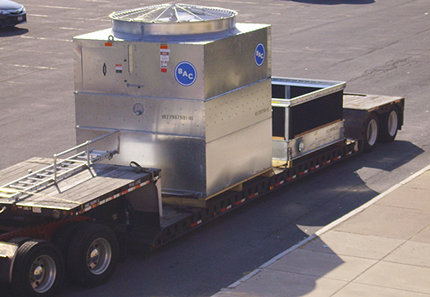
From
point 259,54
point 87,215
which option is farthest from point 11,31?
point 87,215

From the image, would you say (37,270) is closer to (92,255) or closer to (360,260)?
(92,255)

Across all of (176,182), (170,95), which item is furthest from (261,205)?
(170,95)

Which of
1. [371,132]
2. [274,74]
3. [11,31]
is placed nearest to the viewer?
[371,132]

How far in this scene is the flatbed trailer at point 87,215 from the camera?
9.85 metres

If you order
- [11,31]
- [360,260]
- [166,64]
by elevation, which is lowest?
[360,260]

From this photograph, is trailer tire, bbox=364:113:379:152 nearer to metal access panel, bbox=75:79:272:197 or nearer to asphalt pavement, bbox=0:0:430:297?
asphalt pavement, bbox=0:0:430:297

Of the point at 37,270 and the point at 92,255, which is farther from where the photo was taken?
the point at 92,255

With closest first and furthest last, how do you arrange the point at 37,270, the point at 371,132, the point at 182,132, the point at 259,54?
the point at 37,270 → the point at 182,132 → the point at 259,54 → the point at 371,132

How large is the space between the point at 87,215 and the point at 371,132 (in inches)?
332

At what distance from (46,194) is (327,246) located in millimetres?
4270

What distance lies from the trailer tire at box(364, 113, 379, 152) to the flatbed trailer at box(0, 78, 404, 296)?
3380 millimetres

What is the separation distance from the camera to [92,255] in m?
10.5

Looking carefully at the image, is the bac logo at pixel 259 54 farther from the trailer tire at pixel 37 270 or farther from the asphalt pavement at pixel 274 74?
the trailer tire at pixel 37 270

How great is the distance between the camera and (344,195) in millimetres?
14570
